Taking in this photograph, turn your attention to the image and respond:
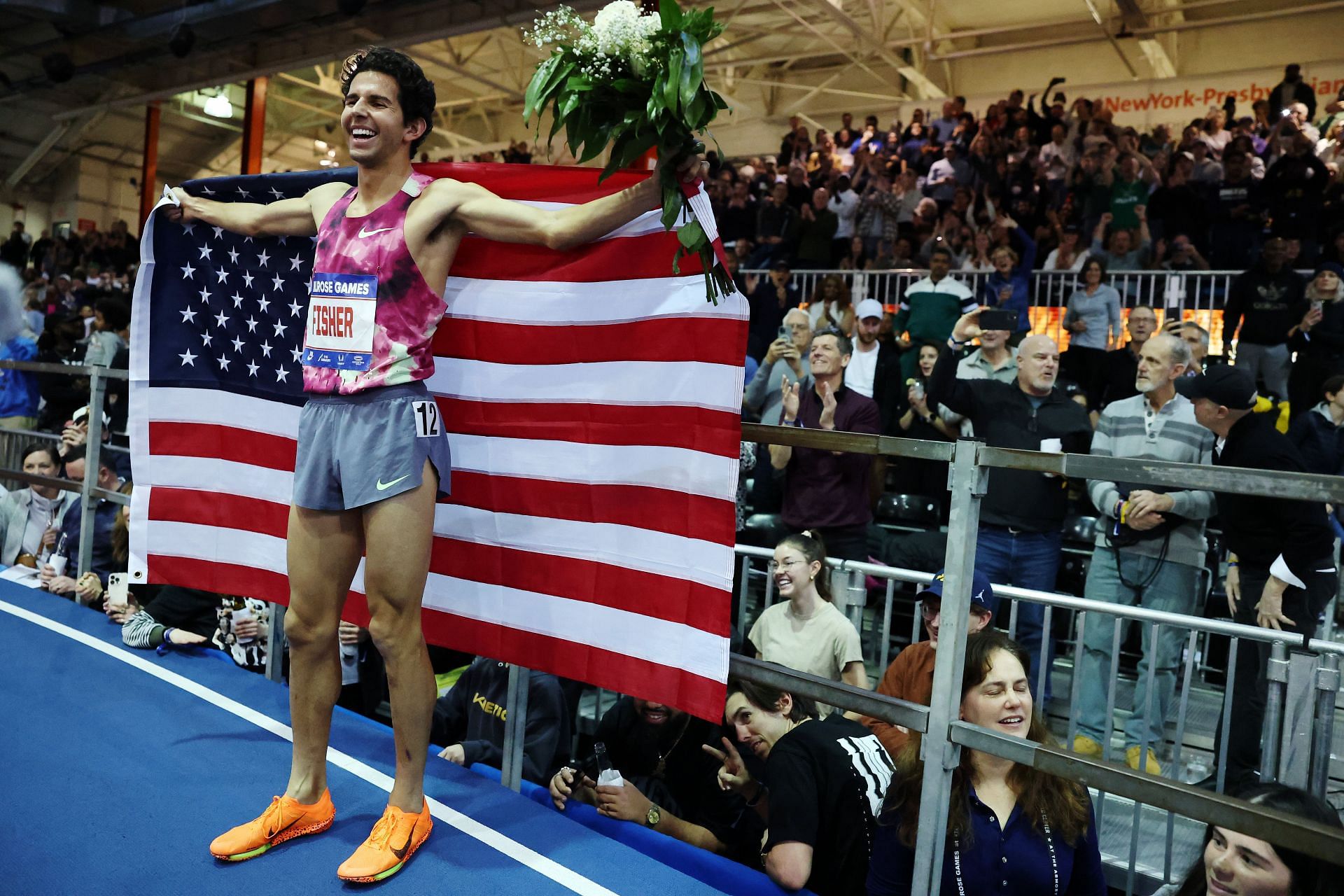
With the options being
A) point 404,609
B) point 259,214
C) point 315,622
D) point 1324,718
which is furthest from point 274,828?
point 1324,718

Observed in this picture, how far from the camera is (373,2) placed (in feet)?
38.2

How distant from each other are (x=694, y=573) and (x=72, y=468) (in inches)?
187

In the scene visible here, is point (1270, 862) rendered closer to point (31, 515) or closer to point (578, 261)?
point (578, 261)

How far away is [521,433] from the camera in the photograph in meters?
3.05

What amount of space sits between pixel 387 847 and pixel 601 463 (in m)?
1.12

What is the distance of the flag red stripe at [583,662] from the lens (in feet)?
8.63

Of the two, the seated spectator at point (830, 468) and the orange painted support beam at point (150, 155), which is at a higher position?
the orange painted support beam at point (150, 155)

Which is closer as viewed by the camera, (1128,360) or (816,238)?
(1128,360)

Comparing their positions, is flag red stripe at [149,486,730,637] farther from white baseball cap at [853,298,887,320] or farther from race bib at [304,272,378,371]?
white baseball cap at [853,298,887,320]

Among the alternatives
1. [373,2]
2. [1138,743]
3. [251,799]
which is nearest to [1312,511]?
[1138,743]

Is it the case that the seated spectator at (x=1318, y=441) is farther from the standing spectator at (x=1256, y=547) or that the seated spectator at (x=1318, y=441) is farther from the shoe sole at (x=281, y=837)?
the shoe sole at (x=281, y=837)

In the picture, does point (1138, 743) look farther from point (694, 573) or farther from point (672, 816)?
point (694, 573)

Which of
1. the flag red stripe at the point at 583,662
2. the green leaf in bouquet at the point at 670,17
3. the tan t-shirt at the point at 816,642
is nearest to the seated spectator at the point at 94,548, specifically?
the flag red stripe at the point at 583,662

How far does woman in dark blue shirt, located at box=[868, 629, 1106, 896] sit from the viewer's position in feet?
8.09
